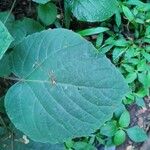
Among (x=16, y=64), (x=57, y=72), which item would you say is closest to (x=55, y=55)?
(x=57, y=72)

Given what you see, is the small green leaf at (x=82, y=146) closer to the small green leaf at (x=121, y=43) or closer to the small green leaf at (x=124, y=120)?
the small green leaf at (x=124, y=120)

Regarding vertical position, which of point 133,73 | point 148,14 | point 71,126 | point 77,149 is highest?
point 71,126

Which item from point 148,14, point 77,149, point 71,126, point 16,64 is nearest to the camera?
point 71,126

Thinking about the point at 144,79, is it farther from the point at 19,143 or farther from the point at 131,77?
the point at 19,143

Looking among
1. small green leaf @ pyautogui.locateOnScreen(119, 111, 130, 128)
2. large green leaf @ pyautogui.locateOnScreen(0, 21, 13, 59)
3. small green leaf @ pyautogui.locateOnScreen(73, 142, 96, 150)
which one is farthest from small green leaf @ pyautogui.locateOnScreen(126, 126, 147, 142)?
large green leaf @ pyautogui.locateOnScreen(0, 21, 13, 59)

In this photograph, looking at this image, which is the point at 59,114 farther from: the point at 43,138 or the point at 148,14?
the point at 148,14
